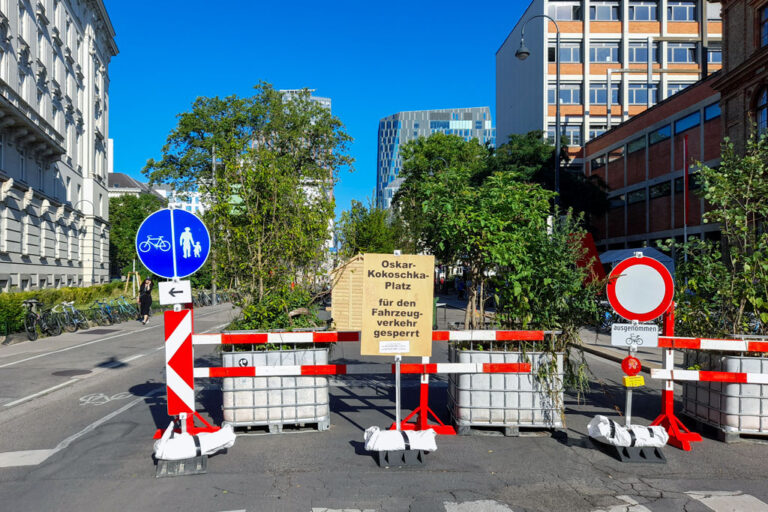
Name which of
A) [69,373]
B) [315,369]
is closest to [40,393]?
[69,373]

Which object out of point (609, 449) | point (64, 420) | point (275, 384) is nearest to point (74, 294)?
point (64, 420)

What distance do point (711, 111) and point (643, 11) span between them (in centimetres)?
2684

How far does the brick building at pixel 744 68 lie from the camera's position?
22.0m

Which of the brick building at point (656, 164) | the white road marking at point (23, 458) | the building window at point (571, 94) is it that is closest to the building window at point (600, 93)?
the building window at point (571, 94)

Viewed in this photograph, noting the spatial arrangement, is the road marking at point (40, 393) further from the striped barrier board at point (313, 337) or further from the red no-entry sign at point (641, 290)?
the red no-entry sign at point (641, 290)

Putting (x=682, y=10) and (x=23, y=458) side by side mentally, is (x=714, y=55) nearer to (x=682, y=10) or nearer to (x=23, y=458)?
(x=682, y=10)

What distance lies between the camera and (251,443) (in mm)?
6305

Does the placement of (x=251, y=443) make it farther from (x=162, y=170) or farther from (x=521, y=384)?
(x=162, y=170)

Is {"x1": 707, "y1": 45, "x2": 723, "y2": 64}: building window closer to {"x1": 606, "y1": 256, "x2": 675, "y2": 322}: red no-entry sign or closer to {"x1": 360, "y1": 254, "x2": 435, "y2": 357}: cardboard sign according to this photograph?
{"x1": 606, "y1": 256, "x2": 675, "y2": 322}: red no-entry sign

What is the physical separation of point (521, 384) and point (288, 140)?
36.0m

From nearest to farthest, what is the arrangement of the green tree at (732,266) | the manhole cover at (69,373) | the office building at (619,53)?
1. the green tree at (732,266)
2. the manhole cover at (69,373)
3. the office building at (619,53)

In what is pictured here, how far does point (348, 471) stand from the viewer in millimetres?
5461

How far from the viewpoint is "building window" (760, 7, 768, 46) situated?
71.7ft

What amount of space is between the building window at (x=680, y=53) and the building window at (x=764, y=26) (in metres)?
30.8
